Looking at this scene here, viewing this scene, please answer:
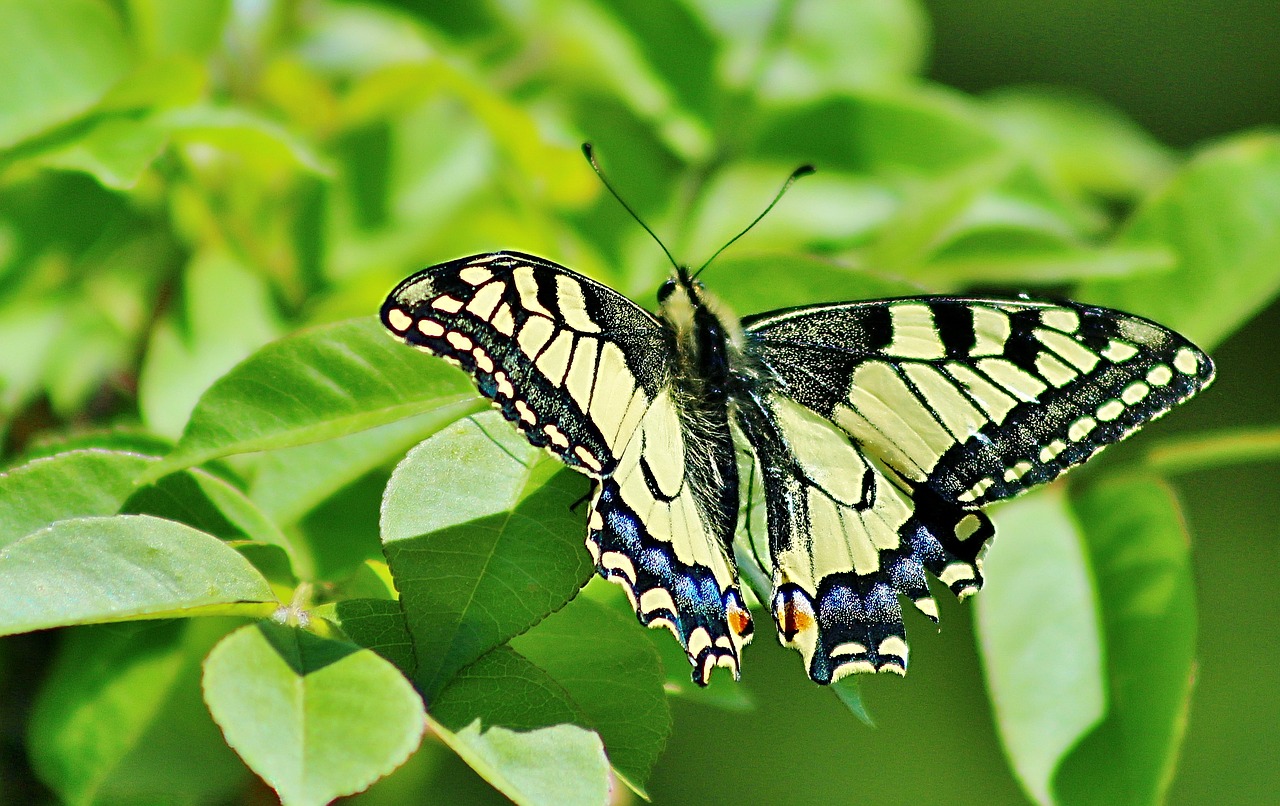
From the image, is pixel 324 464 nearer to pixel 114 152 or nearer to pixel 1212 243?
pixel 114 152

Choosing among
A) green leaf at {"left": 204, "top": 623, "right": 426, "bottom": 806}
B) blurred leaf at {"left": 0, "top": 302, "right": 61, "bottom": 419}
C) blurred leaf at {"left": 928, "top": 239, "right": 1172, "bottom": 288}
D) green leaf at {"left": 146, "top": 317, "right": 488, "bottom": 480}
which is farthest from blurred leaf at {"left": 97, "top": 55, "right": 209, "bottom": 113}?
blurred leaf at {"left": 928, "top": 239, "right": 1172, "bottom": 288}

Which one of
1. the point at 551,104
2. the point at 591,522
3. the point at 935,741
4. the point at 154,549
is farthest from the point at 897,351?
the point at 935,741

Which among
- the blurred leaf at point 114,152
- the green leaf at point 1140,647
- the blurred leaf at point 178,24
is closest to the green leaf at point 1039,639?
the green leaf at point 1140,647

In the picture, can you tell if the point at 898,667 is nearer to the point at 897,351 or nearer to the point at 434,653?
the point at 897,351

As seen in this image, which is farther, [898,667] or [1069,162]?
[1069,162]

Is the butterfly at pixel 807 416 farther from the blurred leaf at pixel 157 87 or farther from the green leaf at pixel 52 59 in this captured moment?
the green leaf at pixel 52 59

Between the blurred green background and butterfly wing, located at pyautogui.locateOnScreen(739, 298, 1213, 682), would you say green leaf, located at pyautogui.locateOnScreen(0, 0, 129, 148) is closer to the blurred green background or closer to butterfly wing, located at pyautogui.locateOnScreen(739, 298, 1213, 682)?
the blurred green background

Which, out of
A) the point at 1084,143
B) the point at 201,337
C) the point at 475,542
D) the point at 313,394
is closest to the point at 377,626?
the point at 475,542
